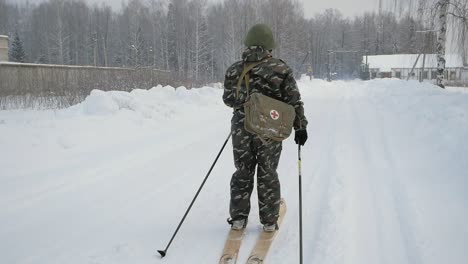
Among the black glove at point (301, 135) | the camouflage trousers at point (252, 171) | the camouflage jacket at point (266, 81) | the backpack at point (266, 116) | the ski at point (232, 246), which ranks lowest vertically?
the ski at point (232, 246)

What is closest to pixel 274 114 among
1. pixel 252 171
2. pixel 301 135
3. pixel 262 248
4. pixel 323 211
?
pixel 301 135

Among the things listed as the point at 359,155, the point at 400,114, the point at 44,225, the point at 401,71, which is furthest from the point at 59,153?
the point at 401,71

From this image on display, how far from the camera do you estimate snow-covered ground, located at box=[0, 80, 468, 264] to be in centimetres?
344

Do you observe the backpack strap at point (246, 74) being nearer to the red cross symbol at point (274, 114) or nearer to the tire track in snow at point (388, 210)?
the red cross symbol at point (274, 114)

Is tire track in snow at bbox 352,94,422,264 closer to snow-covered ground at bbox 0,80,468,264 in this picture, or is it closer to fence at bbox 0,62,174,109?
snow-covered ground at bbox 0,80,468,264

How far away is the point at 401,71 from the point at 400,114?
6143 centimetres

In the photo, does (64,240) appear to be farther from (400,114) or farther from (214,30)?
(214,30)

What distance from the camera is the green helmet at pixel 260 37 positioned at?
11.3 feet

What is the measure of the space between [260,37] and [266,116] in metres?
0.74

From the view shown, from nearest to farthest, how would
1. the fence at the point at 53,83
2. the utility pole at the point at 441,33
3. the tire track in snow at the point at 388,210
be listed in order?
the tire track in snow at the point at 388,210
the utility pole at the point at 441,33
the fence at the point at 53,83

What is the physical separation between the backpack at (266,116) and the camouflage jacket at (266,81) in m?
0.07

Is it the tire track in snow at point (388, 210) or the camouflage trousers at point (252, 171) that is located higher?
the camouflage trousers at point (252, 171)

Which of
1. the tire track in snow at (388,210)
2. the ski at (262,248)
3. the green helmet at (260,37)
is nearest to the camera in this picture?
the ski at (262,248)

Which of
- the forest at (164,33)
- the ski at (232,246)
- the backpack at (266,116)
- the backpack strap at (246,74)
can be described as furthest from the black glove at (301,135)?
the forest at (164,33)
